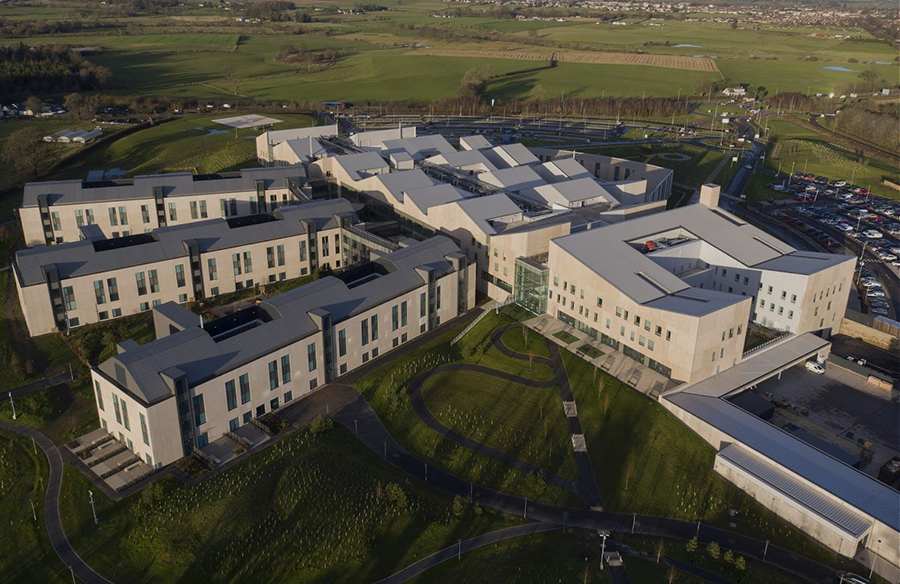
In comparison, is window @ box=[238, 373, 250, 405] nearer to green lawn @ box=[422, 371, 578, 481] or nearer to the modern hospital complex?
the modern hospital complex

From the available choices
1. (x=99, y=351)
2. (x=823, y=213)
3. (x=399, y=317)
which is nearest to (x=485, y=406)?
(x=399, y=317)

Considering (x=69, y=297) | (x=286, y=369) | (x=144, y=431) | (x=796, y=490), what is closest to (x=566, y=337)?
(x=796, y=490)

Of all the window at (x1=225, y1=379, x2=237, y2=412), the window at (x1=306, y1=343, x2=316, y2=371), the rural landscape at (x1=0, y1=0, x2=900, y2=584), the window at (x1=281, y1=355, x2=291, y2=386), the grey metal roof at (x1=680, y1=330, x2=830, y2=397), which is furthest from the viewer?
the grey metal roof at (x1=680, y1=330, x2=830, y2=397)

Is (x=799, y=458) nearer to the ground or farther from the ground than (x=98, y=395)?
nearer to the ground

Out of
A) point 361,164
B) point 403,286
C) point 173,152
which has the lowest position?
point 173,152

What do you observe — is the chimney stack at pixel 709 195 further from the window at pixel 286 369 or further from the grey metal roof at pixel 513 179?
the window at pixel 286 369

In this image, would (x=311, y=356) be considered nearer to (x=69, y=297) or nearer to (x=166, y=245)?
(x=166, y=245)

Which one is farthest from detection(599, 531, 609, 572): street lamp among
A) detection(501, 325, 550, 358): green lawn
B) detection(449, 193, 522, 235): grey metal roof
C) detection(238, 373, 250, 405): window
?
detection(449, 193, 522, 235): grey metal roof
